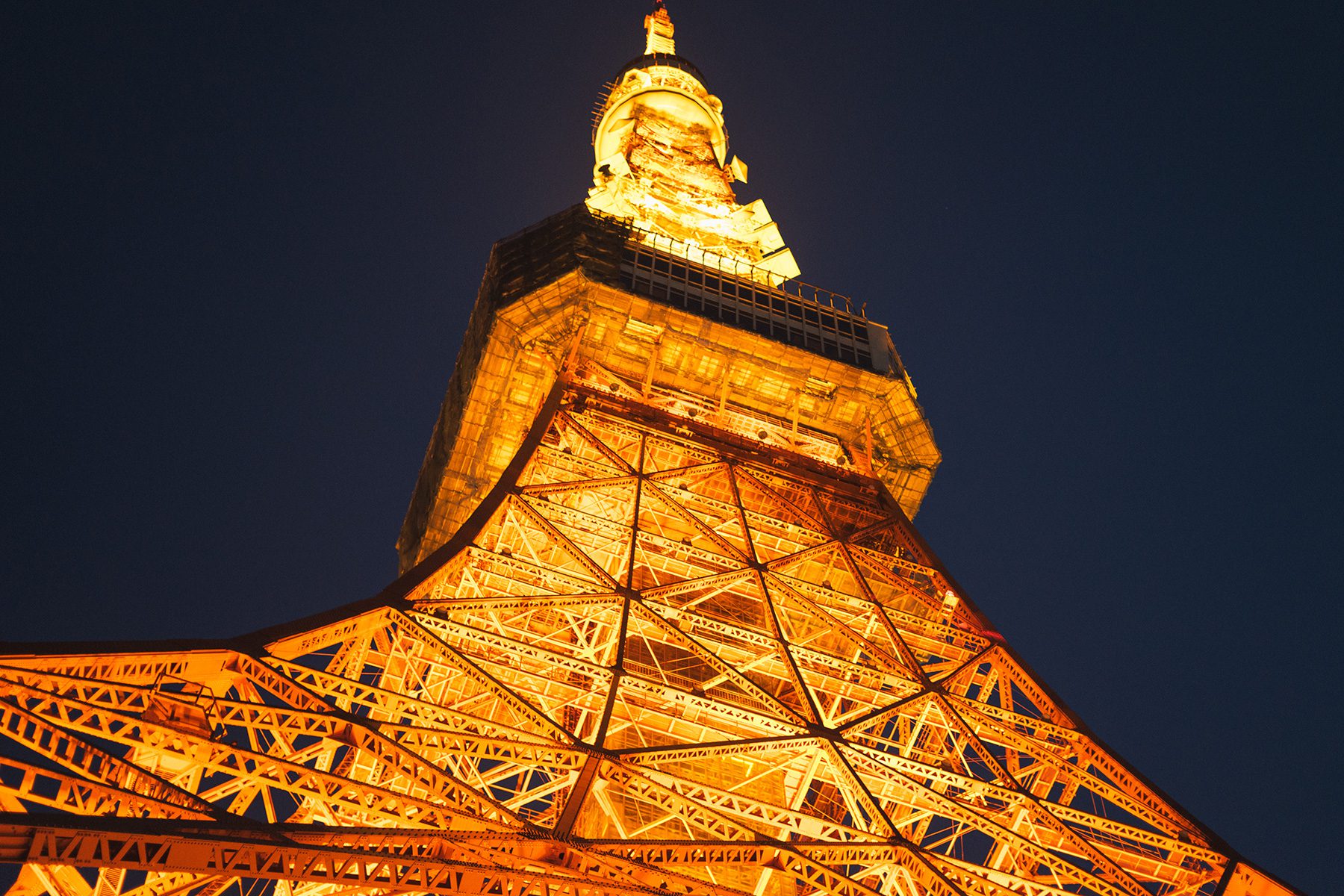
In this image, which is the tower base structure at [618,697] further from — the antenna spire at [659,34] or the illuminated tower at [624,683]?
the antenna spire at [659,34]

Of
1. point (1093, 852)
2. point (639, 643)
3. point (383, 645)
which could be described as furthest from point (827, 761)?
point (639, 643)

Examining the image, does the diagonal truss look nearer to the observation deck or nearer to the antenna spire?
the observation deck

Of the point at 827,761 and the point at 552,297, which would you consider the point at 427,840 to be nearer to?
the point at 827,761

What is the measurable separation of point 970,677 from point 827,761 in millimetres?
5643

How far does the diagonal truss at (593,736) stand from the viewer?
10383 millimetres

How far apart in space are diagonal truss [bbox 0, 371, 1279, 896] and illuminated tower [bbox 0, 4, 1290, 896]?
53mm

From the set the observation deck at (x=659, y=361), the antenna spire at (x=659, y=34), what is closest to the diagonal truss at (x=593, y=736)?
the observation deck at (x=659, y=361)

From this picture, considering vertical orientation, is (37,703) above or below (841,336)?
below

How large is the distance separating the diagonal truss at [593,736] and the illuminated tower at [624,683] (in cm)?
5

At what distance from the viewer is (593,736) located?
57.9 feet

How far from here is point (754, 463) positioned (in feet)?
86.9

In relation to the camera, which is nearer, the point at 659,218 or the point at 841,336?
the point at 841,336

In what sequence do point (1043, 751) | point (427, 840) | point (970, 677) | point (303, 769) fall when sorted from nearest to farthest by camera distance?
point (427, 840) < point (303, 769) < point (1043, 751) < point (970, 677)

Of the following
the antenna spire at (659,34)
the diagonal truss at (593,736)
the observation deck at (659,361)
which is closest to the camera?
the diagonal truss at (593,736)
